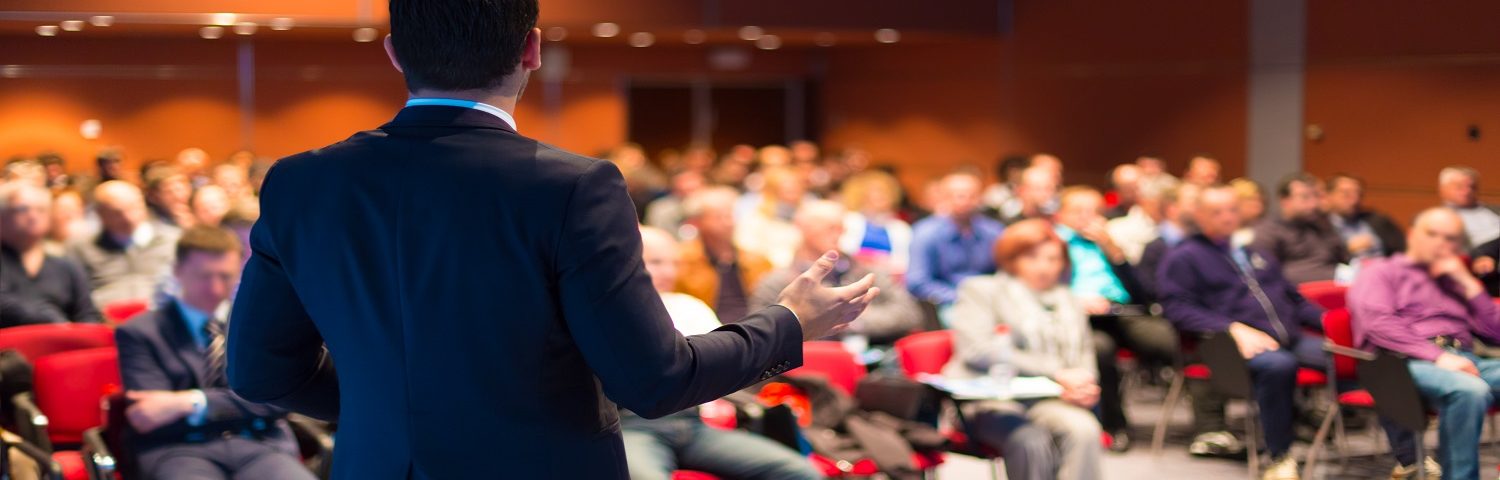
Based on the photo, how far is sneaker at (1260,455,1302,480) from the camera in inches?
232

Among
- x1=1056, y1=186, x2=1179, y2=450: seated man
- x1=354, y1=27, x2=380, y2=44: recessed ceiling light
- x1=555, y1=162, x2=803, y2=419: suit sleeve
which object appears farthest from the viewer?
x1=354, y1=27, x2=380, y2=44: recessed ceiling light

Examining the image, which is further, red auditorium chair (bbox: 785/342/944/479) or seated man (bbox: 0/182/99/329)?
seated man (bbox: 0/182/99/329)

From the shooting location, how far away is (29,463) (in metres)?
4.16

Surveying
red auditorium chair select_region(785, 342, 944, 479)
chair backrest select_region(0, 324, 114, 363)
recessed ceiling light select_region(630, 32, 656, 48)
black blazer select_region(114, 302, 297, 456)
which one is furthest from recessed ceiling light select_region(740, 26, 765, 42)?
black blazer select_region(114, 302, 297, 456)

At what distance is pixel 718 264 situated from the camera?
251 inches

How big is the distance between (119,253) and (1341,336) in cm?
561

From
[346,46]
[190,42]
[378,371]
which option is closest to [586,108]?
[346,46]

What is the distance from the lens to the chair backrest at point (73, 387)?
4328 mm

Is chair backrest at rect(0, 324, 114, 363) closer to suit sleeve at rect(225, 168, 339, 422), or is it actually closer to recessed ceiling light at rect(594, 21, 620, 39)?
suit sleeve at rect(225, 168, 339, 422)

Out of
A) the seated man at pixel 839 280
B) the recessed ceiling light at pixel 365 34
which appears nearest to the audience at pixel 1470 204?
the seated man at pixel 839 280

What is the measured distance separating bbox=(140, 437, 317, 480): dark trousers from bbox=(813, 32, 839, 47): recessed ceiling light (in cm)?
956

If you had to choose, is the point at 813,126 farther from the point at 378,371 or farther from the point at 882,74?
the point at 378,371

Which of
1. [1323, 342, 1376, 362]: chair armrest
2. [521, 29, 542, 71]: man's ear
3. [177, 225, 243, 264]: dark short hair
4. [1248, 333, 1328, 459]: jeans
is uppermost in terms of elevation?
[521, 29, 542, 71]: man's ear

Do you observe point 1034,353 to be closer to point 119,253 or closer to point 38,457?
point 38,457
